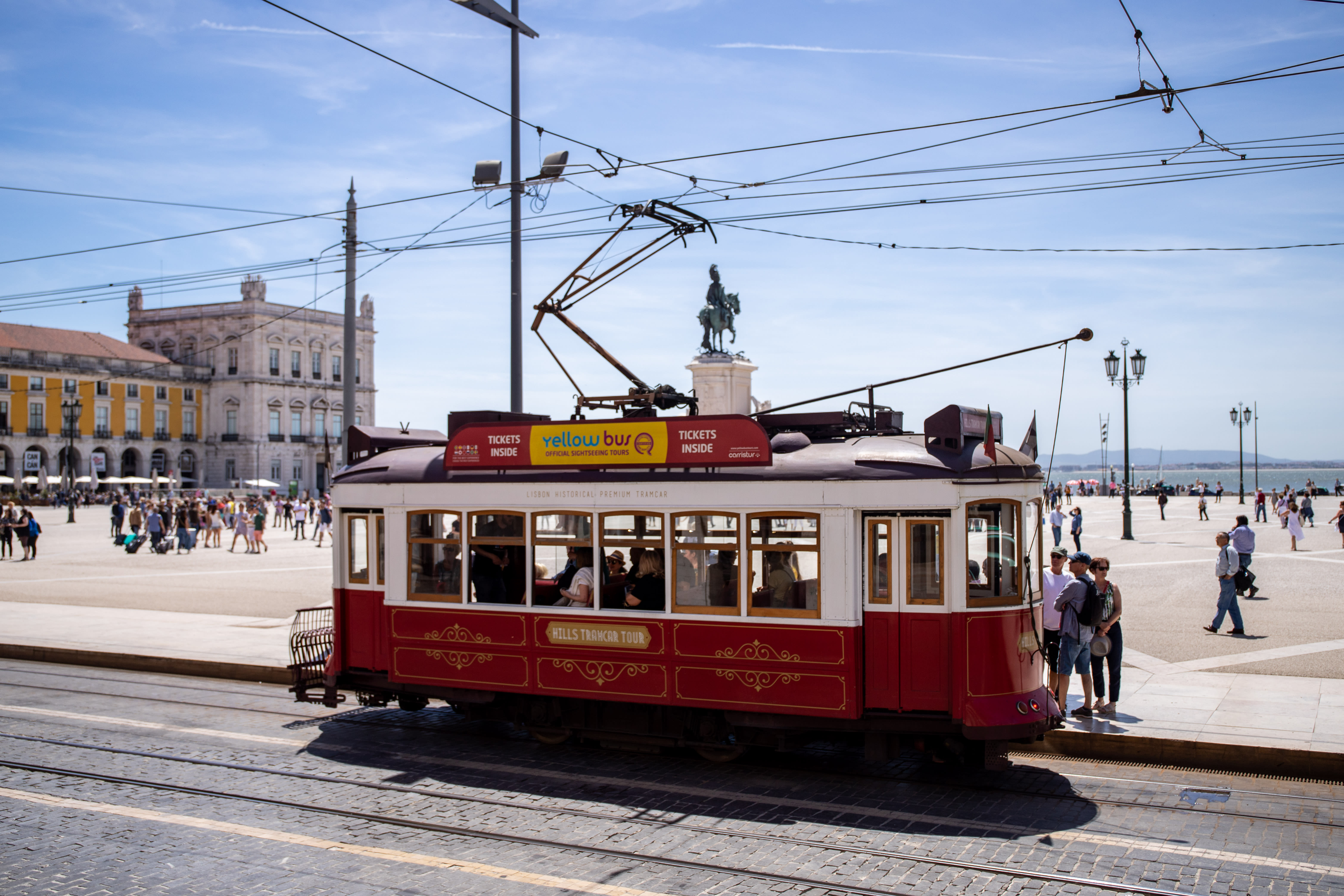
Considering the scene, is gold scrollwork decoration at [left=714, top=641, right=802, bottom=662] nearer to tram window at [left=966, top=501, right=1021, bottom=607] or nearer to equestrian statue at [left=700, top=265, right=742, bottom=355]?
tram window at [left=966, top=501, right=1021, bottom=607]

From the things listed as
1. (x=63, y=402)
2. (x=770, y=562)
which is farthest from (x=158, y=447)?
(x=770, y=562)

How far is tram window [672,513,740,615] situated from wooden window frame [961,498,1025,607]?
1.94 metres

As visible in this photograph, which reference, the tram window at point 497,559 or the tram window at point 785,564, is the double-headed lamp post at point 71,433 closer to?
the tram window at point 497,559

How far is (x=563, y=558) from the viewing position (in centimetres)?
1066

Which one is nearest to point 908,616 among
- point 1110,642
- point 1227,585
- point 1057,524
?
point 1110,642

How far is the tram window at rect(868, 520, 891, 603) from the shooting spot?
9203mm

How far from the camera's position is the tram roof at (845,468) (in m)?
9.12

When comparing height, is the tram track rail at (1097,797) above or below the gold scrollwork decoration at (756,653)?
below

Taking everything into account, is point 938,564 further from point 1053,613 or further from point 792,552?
point 1053,613

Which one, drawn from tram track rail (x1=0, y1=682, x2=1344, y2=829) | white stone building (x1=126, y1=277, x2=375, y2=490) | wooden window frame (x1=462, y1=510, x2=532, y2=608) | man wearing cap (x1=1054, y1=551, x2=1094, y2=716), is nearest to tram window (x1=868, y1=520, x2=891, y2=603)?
tram track rail (x1=0, y1=682, x2=1344, y2=829)

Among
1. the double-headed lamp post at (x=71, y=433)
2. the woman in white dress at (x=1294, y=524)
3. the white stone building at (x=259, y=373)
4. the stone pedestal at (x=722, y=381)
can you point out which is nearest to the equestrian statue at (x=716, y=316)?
the stone pedestal at (x=722, y=381)

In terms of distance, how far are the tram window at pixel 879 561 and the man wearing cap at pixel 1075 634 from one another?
2.78m

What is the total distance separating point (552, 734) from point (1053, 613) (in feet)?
17.4

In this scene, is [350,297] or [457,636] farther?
[350,297]
